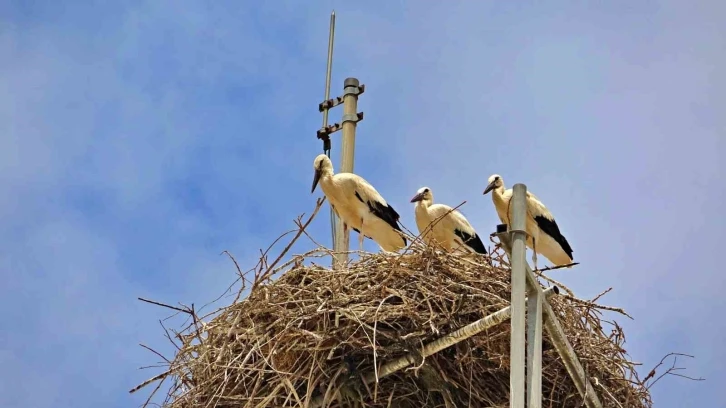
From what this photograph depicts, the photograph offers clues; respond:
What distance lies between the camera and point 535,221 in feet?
32.5

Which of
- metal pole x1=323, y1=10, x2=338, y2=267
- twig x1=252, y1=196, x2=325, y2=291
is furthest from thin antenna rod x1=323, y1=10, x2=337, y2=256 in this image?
twig x1=252, y1=196, x2=325, y2=291

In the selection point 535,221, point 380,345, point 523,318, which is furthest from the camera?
point 535,221

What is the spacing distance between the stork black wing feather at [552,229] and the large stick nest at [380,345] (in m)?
2.98

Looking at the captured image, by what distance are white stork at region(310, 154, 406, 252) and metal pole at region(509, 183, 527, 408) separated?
Result: 4410 millimetres

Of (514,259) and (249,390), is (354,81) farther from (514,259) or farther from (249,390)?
(514,259)

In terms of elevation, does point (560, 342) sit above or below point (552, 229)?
below

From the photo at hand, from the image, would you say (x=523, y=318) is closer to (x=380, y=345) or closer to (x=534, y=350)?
(x=534, y=350)

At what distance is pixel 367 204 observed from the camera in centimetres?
974

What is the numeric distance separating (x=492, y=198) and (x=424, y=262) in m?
3.34

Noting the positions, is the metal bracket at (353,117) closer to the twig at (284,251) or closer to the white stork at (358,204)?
the white stork at (358,204)

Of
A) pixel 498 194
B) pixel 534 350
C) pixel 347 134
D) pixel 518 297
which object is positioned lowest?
pixel 534 350

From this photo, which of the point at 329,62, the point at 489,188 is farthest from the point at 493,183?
the point at 329,62

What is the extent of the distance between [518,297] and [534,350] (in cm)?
25

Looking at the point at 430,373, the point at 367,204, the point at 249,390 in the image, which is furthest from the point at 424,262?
the point at 367,204
